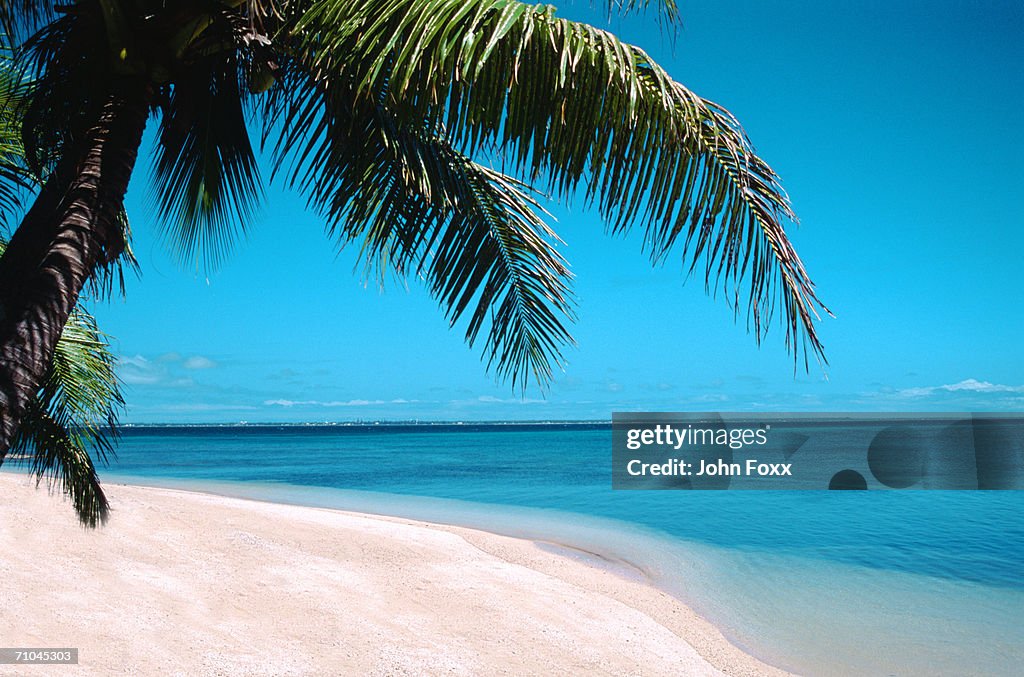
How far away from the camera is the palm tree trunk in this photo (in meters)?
2.51

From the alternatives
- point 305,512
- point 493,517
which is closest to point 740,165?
point 305,512

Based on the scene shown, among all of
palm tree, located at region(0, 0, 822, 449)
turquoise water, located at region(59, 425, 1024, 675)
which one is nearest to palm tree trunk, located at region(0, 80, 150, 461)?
palm tree, located at region(0, 0, 822, 449)

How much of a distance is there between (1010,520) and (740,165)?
77.4ft

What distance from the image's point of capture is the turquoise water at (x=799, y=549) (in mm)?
9148

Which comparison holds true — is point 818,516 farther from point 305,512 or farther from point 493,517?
point 305,512

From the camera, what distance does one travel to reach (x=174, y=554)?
924 centimetres

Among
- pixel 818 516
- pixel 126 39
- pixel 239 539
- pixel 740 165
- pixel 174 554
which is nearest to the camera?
pixel 740 165

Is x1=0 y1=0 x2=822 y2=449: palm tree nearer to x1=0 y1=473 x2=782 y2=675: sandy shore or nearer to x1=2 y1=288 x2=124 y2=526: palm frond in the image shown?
x1=2 y1=288 x2=124 y2=526: palm frond

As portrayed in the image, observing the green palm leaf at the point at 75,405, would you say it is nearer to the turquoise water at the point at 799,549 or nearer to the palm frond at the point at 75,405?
the palm frond at the point at 75,405

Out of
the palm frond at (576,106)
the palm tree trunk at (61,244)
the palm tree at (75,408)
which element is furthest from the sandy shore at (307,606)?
the palm frond at (576,106)

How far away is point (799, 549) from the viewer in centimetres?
1612

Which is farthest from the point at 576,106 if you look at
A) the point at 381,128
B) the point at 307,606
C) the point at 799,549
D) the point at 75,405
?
the point at 799,549

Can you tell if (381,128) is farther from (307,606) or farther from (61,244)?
(307,606)

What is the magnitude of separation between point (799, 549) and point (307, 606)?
11855 mm
